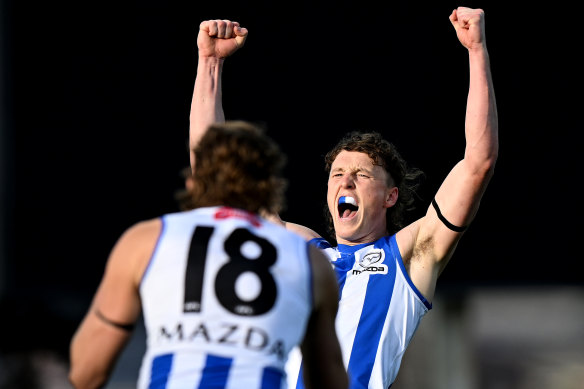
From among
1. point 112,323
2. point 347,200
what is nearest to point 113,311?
Result: point 112,323

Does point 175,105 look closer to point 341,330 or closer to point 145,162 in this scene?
point 145,162

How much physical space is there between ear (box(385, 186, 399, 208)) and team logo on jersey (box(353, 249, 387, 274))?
325mm

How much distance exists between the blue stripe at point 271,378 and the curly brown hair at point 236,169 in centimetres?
50

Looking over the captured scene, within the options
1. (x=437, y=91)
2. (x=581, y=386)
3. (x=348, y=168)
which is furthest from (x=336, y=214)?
(x=581, y=386)

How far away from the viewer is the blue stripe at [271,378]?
9.05 feet

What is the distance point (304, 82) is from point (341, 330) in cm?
511

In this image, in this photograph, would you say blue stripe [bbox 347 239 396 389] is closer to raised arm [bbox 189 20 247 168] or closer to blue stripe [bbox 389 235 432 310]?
blue stripe [bbox 389 235 432 310]

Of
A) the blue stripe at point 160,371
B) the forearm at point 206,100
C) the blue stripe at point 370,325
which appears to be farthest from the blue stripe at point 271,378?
the forearm at point 206,100

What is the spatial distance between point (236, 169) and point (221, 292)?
0.39 metres

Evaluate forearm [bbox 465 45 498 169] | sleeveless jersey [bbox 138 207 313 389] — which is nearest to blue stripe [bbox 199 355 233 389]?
sleeveless jersey [bbox 138 207 313 389]

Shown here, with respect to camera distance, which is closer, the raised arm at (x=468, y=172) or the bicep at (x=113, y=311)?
the bicep at (x=113, y=311)

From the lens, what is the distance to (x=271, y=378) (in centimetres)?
278

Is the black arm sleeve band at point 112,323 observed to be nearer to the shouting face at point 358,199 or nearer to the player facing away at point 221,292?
the player facing away at point 221,292

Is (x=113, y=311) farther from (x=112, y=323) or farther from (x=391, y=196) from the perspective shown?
(x=391, y=196)
